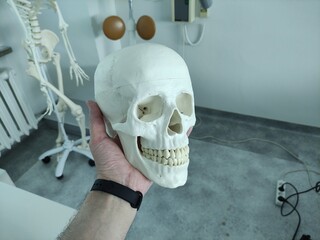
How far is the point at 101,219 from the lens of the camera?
0.79 metres

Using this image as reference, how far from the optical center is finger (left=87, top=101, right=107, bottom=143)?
3.34ft

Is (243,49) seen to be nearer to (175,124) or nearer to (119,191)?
(175,124)

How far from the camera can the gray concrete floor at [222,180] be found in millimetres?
1477

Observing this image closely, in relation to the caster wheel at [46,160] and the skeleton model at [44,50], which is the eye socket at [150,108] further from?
the caster wheel at [46,160]

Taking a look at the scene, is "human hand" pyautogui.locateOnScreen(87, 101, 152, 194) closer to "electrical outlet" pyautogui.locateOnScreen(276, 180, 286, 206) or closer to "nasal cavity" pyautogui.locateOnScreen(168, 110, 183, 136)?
"nasal cavity" pyautogui.locateOnScreen(168, 110, 183, 136)

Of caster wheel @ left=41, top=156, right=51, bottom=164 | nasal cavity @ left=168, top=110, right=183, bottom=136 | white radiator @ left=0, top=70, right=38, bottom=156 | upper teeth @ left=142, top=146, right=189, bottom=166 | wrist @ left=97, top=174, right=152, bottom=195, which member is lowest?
caster wheel @ left=41, top=156, right=51, bottom=164

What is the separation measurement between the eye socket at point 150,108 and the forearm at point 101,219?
31 centimetres

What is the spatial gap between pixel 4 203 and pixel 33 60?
83 cm

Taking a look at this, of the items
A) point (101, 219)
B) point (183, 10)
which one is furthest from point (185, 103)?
point (183, 10)

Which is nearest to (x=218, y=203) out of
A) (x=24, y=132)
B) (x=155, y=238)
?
(x=155, y=238)

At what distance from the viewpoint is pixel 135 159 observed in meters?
0.93

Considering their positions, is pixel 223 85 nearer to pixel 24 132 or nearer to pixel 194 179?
pixel 194 179

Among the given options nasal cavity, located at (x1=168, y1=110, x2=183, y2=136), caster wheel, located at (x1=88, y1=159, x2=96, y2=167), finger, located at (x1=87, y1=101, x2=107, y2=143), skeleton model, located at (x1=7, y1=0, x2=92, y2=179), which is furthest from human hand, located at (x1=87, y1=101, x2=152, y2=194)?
caster wheel, located at (x1=88, y1=159, x2=96, y2=167)

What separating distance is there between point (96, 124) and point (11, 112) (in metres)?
1.25
